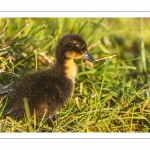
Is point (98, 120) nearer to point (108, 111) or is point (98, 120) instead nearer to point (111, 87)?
point (108, 111)

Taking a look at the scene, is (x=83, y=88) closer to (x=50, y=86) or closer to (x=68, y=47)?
(x=68, y=47)

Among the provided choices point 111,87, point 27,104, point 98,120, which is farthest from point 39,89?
point 111,87

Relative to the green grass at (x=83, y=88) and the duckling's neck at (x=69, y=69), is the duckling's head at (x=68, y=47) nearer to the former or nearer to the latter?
the duckling's neck at (x=69, y=69)

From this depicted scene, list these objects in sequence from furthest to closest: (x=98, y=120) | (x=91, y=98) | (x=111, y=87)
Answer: (x=111, y=87) < (x=91, y=98) < (x=98, y=120)

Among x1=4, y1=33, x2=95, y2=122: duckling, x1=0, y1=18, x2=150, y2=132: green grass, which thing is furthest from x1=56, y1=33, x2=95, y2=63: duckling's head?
x1=0, y1=18, x2=150, y2=132: green grass

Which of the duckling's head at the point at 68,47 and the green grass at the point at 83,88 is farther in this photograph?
the duckling's head at the point at 68,47

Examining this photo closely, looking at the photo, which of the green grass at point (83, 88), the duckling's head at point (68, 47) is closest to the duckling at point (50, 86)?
the duckling's head at point (68, 47)

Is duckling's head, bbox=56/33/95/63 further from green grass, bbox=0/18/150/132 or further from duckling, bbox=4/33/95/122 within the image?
green grass, bbox=0/18/150/132

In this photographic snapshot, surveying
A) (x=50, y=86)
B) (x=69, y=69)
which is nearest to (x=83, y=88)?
(x=69, y=69)
